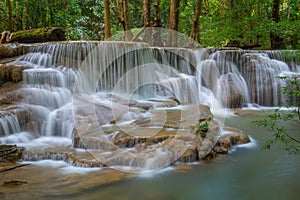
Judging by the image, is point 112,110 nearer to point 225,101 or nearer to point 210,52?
point 225,101

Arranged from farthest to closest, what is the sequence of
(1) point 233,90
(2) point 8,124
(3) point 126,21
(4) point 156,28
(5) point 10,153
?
(3) point 126,21
(4) point 156,28
(1) point 233,90
(2) point 8,124
(5) point 10,153

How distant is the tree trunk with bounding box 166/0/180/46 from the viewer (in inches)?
515

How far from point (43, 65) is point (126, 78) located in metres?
2.48

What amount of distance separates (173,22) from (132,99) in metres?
5.83

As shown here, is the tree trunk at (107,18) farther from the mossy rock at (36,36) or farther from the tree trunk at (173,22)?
the tree trunk at (173,22)

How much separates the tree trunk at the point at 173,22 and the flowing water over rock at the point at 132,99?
2.69 m

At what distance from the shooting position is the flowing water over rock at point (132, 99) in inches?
203

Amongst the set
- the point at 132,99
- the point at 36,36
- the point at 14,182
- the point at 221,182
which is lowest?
the point at 221,182

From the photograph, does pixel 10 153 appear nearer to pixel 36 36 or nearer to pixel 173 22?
pixel 36 36

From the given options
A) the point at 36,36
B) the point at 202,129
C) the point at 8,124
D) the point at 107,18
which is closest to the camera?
the point at 202,129

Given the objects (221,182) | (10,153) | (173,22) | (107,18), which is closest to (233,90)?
(173,22)

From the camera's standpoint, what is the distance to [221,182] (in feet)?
14.7

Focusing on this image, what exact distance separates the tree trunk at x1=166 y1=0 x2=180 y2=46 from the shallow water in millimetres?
9022

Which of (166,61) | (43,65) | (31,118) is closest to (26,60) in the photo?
(43,65)
